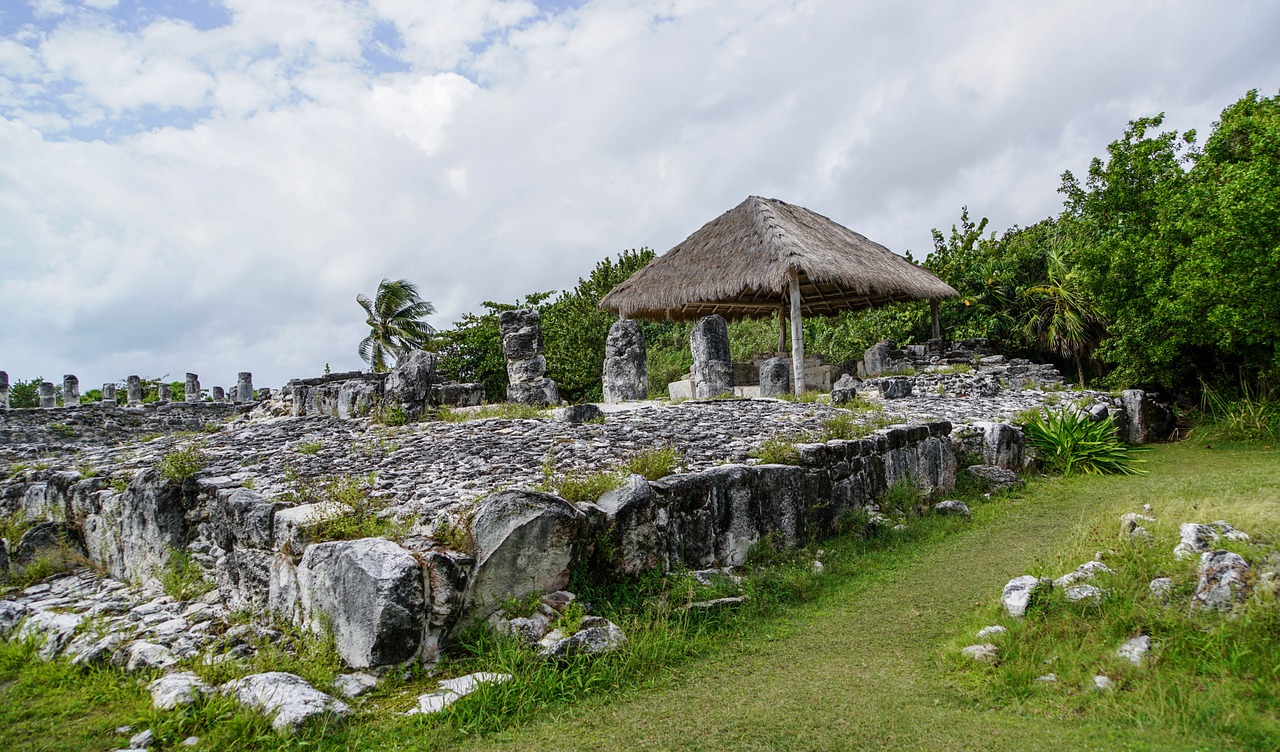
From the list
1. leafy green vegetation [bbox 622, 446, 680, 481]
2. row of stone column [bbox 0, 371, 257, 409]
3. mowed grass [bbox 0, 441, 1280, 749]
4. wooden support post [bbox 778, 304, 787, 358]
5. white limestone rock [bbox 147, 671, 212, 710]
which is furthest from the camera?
row of stone column [bbox 0, 371, 257, 409]

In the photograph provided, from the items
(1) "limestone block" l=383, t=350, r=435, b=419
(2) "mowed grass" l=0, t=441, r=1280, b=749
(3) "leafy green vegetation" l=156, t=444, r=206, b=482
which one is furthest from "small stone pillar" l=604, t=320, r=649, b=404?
(2) "mowed grass" l=0, t=441, r=1280, b=749

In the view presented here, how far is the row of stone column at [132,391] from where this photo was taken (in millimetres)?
20562

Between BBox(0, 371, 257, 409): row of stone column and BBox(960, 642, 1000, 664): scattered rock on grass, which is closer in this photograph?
BBox(960, 642, 1000, 664): scattered rock on grass

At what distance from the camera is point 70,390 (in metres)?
21.2

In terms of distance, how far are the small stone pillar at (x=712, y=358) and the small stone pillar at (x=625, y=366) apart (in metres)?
0.92

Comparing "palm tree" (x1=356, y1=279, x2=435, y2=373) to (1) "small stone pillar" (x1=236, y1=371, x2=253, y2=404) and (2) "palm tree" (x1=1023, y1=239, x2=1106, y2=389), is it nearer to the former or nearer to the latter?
(1) "small stone pillar" (x1=236, y1=371, x2=253, y2=404)

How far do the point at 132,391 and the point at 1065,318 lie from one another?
985 inches

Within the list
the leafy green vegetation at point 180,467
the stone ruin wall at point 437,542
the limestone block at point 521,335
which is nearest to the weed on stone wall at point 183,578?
the stone ruin wall at point 437,542

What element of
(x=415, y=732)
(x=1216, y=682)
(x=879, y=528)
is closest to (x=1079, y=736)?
(x=1216, y=682)

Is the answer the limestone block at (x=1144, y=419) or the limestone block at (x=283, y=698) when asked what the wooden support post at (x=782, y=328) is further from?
the limestone block at (x=283, y=698)

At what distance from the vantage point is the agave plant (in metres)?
9.59

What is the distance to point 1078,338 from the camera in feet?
52.6

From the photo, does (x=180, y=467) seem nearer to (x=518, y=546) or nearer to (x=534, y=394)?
(x=518, y=546)

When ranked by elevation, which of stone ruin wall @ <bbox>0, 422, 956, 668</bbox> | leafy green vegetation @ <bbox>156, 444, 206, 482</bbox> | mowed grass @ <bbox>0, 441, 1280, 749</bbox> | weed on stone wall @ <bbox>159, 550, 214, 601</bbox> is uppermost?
leafy green vegetation @ <bbox>156, 444, 206, 482</bbox>
